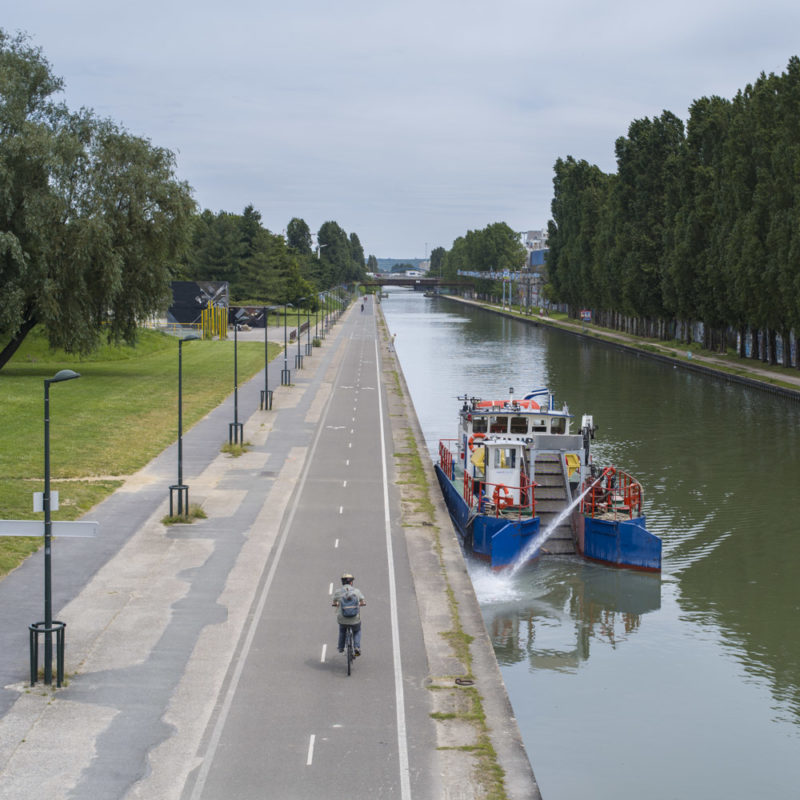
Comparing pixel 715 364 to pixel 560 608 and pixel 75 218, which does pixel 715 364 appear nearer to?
pixel 75 218

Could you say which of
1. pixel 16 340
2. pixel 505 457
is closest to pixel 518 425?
pixel 505 457

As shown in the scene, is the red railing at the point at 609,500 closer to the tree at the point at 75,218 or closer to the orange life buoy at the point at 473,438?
the orange life buoy at the point at 473,438

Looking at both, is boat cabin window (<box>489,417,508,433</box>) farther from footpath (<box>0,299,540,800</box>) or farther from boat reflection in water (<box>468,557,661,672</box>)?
boat reflection in water (<box>468,557,661,672</box>)

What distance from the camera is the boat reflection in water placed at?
26.7 m

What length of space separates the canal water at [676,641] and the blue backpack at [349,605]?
438cm

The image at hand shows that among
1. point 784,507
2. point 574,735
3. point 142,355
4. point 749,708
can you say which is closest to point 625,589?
point 749,708

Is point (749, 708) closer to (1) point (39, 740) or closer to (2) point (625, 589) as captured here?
(2) point (625, 589)

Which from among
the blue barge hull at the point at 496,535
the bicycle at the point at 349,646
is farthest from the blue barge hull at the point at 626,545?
the bicycle at the point at 349,646

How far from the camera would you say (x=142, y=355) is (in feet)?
301

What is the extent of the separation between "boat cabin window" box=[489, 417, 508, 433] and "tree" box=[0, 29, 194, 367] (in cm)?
3666

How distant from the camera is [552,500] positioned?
35.6 meters

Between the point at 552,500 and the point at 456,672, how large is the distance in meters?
15.4

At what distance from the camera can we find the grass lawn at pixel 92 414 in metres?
36.5

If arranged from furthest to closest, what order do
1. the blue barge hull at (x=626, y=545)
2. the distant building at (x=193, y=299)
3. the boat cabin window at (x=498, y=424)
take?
the distant building at (x=193, y=299) < the boat cabin window at (x=498, y=424) < the blue barge hull at (x=626, y=545)
